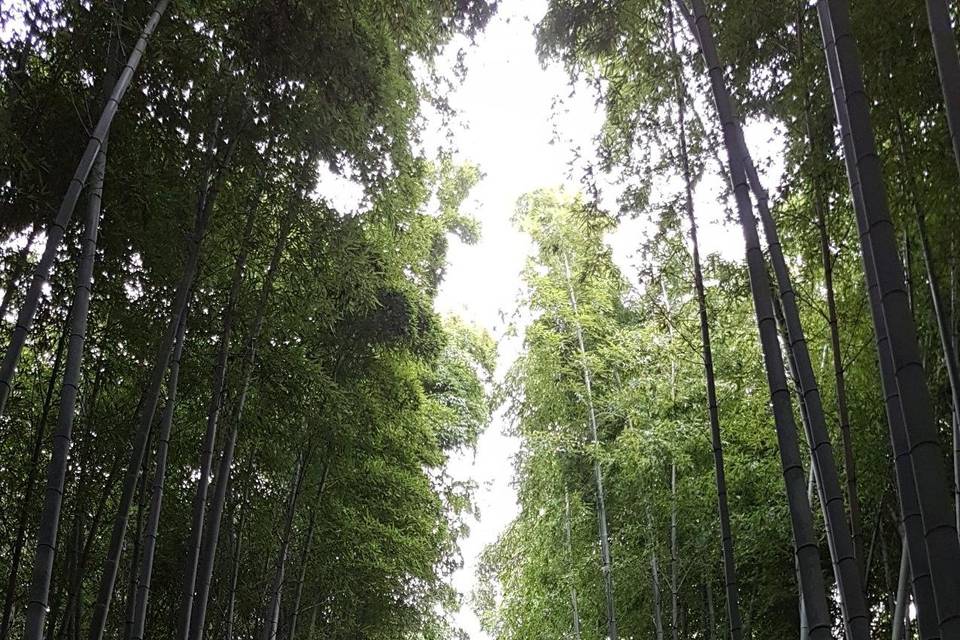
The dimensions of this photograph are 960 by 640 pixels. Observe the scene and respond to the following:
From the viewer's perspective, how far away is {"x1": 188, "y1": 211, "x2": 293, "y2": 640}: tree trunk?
Result: 13.3ft

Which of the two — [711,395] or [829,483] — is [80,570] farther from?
[829,483]

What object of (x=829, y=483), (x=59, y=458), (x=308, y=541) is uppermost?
(x=308, y=541)

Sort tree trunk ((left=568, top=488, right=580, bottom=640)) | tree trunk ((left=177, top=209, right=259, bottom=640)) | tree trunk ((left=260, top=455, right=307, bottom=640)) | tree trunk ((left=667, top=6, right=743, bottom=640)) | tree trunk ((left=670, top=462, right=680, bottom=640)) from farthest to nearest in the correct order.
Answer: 1. tree trunk ((left=568, top=488, right=580, bottom=640))
2. tree trunk ((left=670, top=462, right=680, bottom=640))
3. tree trunk ((left=260, top=455, right=307, bottom=640))
4. tree trunk ((left=177, top=209, right=259, bottom=640))
5. tree trunk ((left=667, top=6, right=743, bottom=640))

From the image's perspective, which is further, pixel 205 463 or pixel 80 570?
pixel 80 570

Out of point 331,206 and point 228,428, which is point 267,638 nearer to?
point 228,428

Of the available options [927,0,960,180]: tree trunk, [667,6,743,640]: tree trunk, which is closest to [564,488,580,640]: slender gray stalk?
[667,6,743,640]: tree trunk

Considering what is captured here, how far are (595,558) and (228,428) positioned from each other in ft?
11.9

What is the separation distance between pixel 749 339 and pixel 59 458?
480 centimetres

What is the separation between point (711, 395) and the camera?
378cm

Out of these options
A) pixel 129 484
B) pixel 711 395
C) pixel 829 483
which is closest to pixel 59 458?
pixel 129 484

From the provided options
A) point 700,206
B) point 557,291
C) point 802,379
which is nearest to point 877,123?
point 700,206

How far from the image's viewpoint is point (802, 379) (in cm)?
241

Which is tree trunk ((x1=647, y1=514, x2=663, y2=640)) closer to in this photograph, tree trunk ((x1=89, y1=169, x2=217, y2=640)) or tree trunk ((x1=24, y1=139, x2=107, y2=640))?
tree trunk ((x1=89, y1=169, x2=217, y2=640))

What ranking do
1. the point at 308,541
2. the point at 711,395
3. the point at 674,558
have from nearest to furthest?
the point at 711,395
the point at 674,558
the point at 308,541
